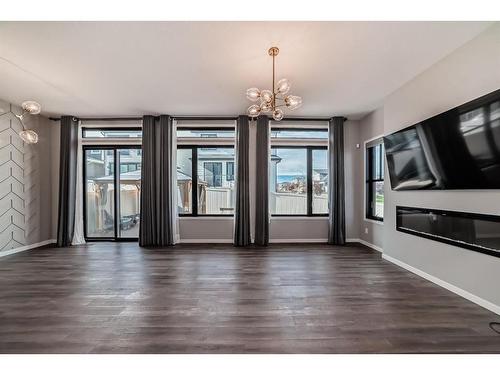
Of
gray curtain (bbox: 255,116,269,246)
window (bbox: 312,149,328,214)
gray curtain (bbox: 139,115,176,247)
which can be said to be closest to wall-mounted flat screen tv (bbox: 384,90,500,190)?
window (bbox: 312,149,328,214)

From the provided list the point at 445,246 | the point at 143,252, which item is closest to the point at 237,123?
the point at 143,252

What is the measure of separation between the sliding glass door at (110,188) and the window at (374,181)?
215 inches

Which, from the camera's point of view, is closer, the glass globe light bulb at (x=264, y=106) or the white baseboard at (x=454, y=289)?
the white baseboard at (x=454, y=289)

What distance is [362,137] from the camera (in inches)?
226

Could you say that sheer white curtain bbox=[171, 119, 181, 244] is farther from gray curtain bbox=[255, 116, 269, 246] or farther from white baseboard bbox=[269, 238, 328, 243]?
white baseboard bbox=[269, 238, 328, 243]

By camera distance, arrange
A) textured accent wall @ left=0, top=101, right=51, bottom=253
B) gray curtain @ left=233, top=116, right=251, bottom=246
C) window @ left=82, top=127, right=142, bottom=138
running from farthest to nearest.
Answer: window @ left=82, top=127, right=142, bottom=138 < gray curtain @ left=233, top=116, right=251, bottom=246 < textured accent wall @ left=0, top=101, right=51, bottom=253

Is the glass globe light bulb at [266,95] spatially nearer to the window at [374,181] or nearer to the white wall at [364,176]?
the white wall at [364,176]

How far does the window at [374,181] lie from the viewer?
520cm

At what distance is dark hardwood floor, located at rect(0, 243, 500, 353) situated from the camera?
201cm

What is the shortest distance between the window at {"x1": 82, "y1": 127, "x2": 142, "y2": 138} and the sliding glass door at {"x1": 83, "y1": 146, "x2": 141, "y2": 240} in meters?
0.32

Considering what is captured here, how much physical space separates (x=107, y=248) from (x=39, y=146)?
290 cm

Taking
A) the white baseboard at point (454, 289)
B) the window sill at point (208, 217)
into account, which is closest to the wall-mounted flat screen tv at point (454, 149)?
the white baseboard at point (454, 289)

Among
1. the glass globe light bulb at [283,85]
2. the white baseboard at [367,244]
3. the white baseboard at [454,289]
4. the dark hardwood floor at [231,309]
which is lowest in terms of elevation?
the dark hardwood floor at [231,309]

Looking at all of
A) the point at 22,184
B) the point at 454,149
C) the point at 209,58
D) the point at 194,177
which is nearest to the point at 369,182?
the point at 454,149
